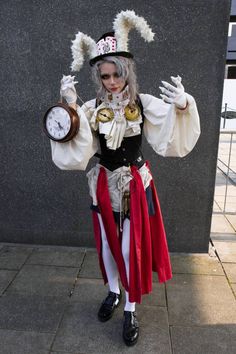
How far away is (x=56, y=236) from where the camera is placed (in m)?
3.58

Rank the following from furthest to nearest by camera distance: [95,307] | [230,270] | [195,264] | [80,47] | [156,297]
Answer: [195,264], [230,270], [156,297], [95,307], [80,47]

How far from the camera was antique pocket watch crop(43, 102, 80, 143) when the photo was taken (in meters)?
1.91

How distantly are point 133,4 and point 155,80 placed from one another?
0.67m

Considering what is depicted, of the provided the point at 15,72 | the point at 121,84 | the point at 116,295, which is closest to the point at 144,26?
the point at 121,84

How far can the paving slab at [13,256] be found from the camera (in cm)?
323

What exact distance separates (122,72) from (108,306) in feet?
5.57

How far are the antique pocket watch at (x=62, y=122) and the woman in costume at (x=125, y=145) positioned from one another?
0.22 feet

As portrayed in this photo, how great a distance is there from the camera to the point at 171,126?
1899mm

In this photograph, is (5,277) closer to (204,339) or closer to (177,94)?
(204,339)

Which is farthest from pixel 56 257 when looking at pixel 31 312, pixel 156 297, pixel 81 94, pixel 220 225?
pixel 220 225

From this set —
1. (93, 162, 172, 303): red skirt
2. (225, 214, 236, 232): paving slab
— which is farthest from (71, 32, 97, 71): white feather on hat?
(225, 214, 236, 232): paving slab

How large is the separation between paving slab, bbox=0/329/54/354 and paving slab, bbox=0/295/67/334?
50 mm

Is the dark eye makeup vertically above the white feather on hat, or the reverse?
the white feather on hat

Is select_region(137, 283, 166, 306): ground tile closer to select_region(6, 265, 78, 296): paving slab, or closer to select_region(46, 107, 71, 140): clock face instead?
select_region(6, 265, 78, 296): paving slab
